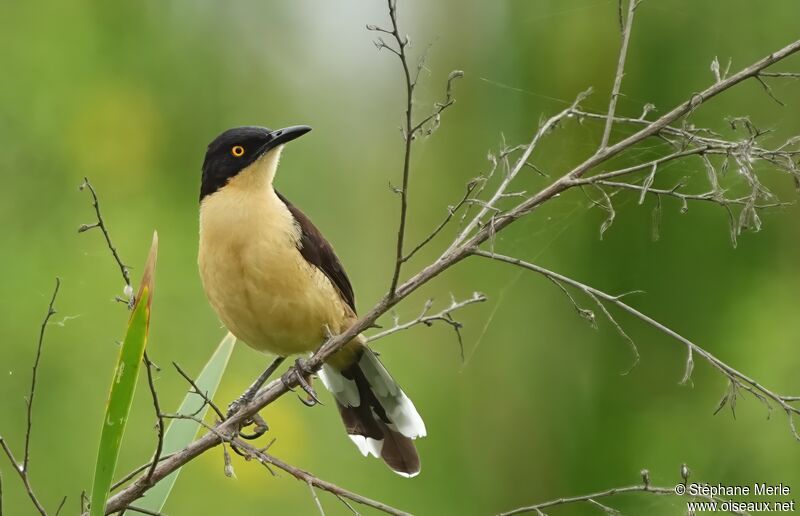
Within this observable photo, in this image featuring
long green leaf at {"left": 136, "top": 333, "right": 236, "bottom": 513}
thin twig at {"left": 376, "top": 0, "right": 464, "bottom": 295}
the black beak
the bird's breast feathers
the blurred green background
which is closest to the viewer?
thin twig at {"left": 376, "top": 0, "right": 464, "bottom": 295}

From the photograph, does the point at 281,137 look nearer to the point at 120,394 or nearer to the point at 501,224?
the point at 501,224

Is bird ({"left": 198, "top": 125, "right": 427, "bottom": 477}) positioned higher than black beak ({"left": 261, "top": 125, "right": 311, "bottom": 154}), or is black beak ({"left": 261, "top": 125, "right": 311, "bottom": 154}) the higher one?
black beak ({"left": 261, "top": 125, "right": 311, "bottom": 154})

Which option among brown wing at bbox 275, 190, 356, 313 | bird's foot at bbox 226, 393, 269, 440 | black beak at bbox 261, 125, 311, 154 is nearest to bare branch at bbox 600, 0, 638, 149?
bird's foot at bbox 226, 393, 269, 440

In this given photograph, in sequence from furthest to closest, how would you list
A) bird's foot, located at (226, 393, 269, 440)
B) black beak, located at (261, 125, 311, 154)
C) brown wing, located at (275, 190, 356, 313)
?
brown wing, located at (275, 190, 356, 313)
black beak, located at (261, 125, 311, 154)
bird's foot, located at (226, 393, 269, 440)

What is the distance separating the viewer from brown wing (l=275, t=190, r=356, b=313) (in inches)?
161

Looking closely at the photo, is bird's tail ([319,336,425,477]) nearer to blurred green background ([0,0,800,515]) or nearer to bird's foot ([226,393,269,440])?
bird's foot ([226,393,269,440])

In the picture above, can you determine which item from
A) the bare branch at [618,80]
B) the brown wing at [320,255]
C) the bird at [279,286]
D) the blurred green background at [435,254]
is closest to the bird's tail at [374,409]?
the bird at [279,286]

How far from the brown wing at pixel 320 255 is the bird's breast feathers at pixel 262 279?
5cm

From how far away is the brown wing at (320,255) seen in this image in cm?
408

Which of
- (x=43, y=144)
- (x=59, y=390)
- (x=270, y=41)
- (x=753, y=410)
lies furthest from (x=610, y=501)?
(x=270, y=41)

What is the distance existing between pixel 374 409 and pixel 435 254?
403 cm

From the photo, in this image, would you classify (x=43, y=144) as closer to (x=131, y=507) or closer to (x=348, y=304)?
(x=348, y=304)

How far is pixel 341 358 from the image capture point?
4.37m

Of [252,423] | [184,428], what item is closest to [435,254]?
[252,423]
